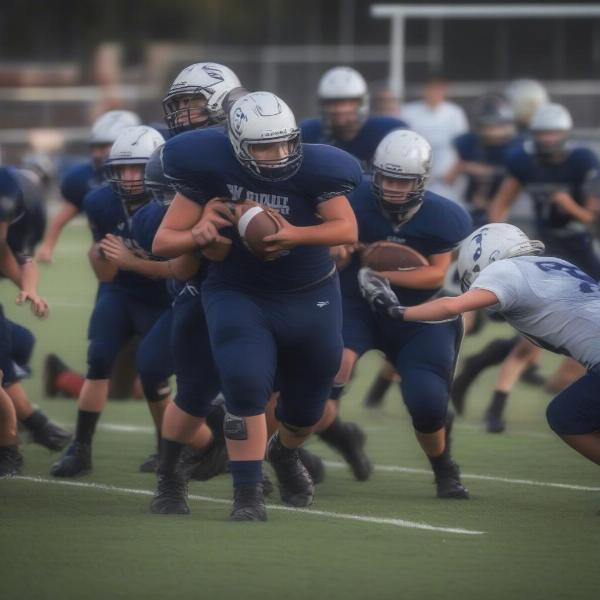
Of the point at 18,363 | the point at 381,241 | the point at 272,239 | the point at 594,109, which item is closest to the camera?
the point at 272,239

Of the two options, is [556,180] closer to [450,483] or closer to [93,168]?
[93,168]

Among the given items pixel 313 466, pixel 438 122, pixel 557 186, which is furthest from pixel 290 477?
pixel 438 122

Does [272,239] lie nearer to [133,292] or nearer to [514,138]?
[133,292]

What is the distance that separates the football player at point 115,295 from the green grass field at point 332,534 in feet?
0.82

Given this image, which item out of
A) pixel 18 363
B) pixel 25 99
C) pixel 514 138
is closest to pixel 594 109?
pixel 514 138

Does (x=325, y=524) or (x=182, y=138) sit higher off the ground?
(x=182, y=138)

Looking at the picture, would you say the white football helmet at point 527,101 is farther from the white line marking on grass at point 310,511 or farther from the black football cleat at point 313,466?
the white line marking on grass at point 310,511

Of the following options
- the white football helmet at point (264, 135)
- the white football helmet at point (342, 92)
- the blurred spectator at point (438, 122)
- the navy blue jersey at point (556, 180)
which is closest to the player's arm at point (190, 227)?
the white football helmet at point (264, 135)

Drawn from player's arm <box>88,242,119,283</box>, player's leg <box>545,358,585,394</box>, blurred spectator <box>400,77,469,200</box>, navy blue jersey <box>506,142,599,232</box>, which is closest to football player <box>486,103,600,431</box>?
navy blue jersey <box>506,142,599,232</box>

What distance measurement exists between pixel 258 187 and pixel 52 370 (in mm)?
4224

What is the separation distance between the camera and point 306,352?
6.29 meters

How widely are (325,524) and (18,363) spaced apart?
251cm

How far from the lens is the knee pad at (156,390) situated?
732 cm

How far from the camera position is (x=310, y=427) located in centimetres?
663
